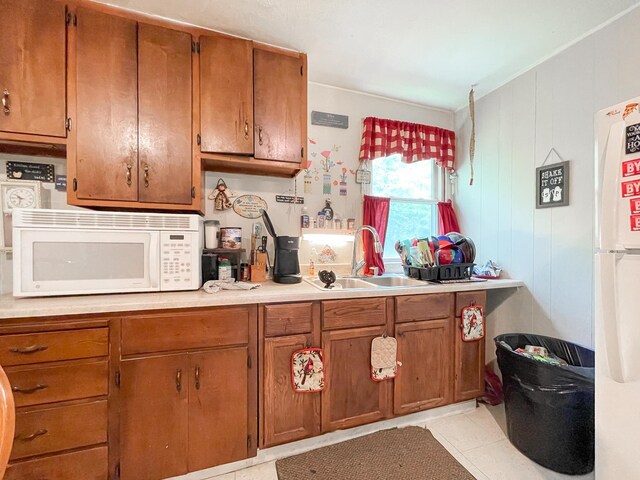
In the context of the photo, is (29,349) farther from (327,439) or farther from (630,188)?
(630,188)

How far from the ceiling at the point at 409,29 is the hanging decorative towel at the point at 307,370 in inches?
75.1

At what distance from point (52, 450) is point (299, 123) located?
2.05 m

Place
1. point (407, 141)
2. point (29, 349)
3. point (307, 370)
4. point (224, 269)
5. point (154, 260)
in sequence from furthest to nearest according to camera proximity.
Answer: point (407, 141) → point (224, 269) → point (307, 370) → point (154, 260) → point (29, 349)

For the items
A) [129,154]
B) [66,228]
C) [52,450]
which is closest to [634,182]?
[129,154]

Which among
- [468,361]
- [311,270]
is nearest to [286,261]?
[311,270]

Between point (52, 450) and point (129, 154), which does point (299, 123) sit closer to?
point (129, 154)

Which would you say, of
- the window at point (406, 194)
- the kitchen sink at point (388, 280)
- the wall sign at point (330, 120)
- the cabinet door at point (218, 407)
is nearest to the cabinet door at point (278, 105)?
the wall sign at point (330, 120)

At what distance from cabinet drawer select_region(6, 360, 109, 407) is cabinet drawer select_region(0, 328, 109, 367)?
4cm

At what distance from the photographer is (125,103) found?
1.51 m

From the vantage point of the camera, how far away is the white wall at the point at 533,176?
65.6 inches

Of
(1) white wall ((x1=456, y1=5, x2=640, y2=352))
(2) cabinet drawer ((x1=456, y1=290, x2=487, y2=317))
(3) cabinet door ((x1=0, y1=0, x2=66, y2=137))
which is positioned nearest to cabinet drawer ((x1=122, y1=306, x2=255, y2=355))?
(3) cabinet door ((x1=0, y1=0, x2=66, y2=137))

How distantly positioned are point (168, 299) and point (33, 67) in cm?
134

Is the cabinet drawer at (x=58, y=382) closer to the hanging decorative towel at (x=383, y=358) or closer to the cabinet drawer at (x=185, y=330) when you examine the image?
the cabinet drawer at (x=185, y=330)

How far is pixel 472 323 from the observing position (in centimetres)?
190
